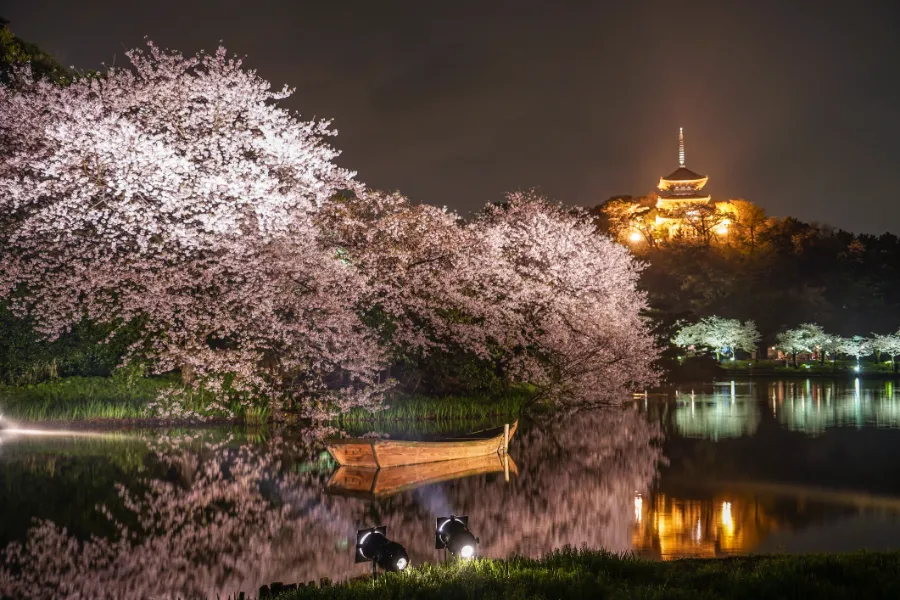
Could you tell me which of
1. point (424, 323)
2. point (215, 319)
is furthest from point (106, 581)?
point (424, 323)

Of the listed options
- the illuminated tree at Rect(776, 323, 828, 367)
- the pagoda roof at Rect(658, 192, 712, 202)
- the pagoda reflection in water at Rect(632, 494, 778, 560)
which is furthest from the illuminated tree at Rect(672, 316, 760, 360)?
the pagoda reflection in water at Rect(632, 494, 778, 560)

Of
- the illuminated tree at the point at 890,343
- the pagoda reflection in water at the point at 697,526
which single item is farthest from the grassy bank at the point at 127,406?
the illuminated tree at the point at 890,343

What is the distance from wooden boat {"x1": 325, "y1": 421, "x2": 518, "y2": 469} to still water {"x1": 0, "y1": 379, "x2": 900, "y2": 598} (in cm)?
64

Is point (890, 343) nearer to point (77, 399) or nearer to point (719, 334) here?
point (719, 334)

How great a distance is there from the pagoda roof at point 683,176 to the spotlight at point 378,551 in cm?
11501

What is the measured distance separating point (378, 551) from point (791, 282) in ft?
250

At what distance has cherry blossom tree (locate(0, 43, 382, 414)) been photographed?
2125 centimetres

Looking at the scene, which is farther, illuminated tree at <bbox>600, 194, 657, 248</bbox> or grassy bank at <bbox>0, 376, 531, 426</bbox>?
Result: illuminated tree at <bbox>600, 194, 657, 248</bbox>

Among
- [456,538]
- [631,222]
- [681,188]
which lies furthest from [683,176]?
[456,538]

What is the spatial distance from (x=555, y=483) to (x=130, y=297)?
514 inches

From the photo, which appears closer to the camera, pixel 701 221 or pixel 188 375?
pixel 188 375

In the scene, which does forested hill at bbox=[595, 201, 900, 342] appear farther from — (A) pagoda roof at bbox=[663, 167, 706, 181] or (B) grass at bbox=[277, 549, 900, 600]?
(B) grass at bbox=[277, 549, 900, 600]

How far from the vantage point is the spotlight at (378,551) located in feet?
28.0

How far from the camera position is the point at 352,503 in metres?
14.6
